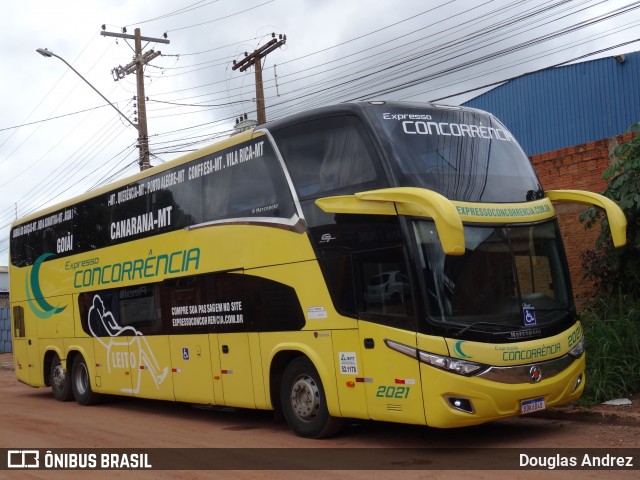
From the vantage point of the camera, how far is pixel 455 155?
9328 millimetres

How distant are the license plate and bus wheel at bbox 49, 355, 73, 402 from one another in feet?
35.7

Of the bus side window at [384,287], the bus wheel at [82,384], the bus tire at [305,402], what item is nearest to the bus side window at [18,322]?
the bus wheel at [82,384]

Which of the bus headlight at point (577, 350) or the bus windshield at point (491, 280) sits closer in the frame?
the bus windshield at point (491, 280)

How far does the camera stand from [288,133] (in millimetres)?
10492

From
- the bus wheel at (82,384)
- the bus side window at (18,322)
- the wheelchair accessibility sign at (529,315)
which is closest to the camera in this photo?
the wheelchair accessibility sign at (529,315)

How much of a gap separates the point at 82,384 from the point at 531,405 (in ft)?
34.2

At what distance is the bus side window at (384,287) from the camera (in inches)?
344

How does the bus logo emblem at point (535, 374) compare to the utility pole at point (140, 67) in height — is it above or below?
below

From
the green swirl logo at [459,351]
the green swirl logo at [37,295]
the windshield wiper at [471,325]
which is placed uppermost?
the green swirl logo at [37,295]

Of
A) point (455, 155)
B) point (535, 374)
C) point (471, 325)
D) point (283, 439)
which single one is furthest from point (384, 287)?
point (283, 439)

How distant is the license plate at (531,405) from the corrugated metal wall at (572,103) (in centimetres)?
1620

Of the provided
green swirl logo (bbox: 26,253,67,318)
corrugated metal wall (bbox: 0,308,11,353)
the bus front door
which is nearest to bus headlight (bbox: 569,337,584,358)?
the bus front door

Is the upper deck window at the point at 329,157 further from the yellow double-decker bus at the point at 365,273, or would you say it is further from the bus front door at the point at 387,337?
the bus front door at the point at 387,337

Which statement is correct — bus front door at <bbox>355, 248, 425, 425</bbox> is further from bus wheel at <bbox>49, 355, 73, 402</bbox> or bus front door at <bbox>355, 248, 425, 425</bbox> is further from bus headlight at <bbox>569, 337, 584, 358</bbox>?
bus wheel at <bbox>49, 355, 73, 402</bbox>
